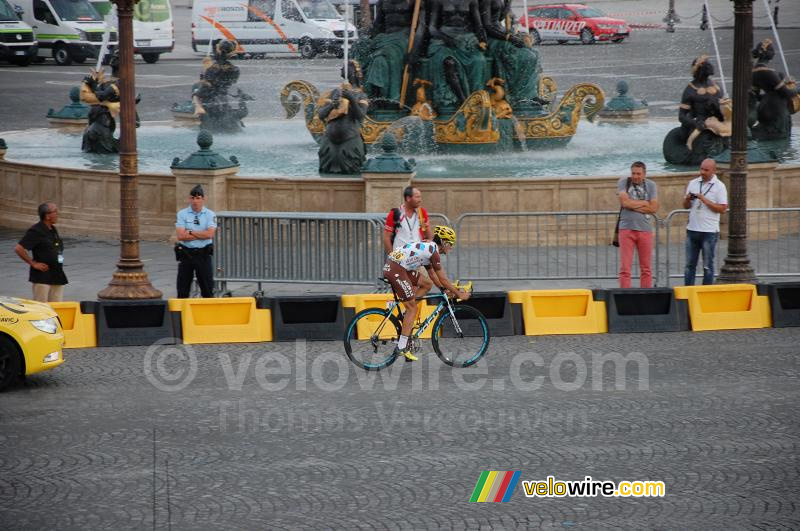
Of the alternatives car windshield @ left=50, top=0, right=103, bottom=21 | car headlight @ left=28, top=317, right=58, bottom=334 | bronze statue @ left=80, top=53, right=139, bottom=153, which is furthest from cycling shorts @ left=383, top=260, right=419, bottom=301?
car windshield @ left=50, top=0, right=103, bottom=21

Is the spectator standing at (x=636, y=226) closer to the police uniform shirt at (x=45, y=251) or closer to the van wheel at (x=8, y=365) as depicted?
the police uniform shirt at (x=45, y=251)

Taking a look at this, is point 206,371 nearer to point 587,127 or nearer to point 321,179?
point 321,179

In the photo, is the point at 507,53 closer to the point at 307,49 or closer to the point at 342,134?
the point at 342,134

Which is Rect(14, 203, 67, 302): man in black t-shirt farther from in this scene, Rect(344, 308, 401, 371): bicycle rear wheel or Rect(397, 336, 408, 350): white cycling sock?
Rect(397, 336, 408, 350): white cycling sock

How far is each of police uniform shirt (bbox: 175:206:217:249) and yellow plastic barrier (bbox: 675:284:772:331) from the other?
4685 millimetres

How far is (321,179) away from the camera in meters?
18.9

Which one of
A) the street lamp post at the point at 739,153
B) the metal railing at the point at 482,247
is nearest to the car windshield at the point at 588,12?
the metal railing at the point at 482,247

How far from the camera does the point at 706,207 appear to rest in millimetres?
15469

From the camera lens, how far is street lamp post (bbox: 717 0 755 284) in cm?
1499

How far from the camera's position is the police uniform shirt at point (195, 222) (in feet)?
48.2

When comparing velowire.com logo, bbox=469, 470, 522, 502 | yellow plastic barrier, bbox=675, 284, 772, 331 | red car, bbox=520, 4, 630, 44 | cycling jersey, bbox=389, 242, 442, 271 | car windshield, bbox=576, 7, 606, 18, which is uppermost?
car windshield, bbox=576, 7, 606, 18

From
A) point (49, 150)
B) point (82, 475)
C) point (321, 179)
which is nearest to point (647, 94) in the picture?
point (49, 150)

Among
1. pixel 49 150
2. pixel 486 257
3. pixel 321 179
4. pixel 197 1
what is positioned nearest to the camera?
pixel 486 257

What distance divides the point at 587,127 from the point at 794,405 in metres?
19.2
